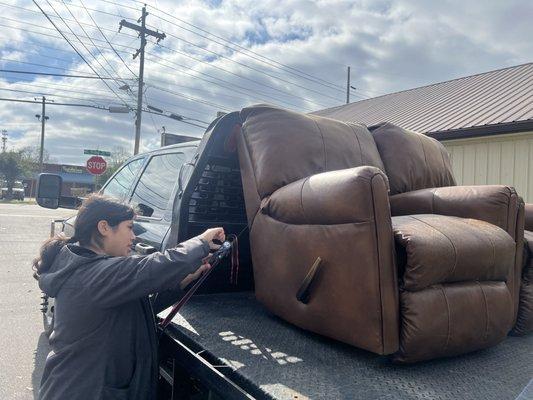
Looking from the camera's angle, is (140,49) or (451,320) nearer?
(451,320)

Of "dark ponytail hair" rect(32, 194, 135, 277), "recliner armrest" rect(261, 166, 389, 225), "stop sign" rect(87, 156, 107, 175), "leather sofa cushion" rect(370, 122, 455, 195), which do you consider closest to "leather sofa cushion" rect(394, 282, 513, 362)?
"recliner armrest" rect(261, 166, 389, 225)

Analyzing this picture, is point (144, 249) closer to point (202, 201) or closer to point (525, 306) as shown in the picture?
point (202, 201)

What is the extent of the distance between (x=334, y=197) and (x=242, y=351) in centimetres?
63

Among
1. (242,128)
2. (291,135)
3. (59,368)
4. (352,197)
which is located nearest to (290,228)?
(352,197)

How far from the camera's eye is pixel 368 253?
1507 mm

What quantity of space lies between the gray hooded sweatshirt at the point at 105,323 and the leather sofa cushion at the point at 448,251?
0.73 meters

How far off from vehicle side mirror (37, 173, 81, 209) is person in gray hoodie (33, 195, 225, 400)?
1911 millimetres

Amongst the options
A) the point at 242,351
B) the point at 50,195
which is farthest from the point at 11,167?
the point at 242,351

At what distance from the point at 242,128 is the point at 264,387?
51.0 inches

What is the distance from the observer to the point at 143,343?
5.65 ft

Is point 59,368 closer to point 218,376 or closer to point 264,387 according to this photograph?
point 218,376

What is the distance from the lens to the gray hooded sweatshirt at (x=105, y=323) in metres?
1.61

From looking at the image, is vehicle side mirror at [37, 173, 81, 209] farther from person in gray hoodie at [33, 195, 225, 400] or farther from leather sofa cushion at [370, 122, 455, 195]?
leather sofa cushion at [370, 122, 455, 195]

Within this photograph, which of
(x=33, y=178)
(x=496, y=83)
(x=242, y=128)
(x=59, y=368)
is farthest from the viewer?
(x=33, y=178)
